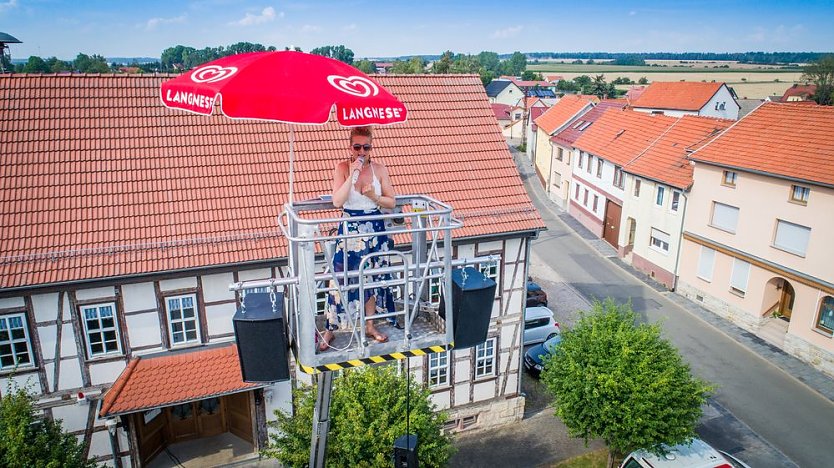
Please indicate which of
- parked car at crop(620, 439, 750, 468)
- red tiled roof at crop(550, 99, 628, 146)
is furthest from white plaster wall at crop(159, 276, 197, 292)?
red tiled roof at crop(550, 99, 628, 146)

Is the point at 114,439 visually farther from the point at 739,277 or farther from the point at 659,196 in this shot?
the point at 659,196

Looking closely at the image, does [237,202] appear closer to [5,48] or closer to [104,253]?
[104,253]

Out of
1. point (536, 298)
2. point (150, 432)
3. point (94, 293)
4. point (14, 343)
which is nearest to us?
point (14, 343)

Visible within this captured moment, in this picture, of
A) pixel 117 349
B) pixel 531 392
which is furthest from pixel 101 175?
pixel 531 392

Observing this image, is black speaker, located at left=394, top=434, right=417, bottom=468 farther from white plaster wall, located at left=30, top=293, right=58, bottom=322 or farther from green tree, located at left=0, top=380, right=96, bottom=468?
white plaster wall, located at left=30, top=293, right=58, bottom=322

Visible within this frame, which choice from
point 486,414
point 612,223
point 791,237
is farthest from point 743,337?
point 486,414

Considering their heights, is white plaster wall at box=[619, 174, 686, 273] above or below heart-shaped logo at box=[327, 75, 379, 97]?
below
